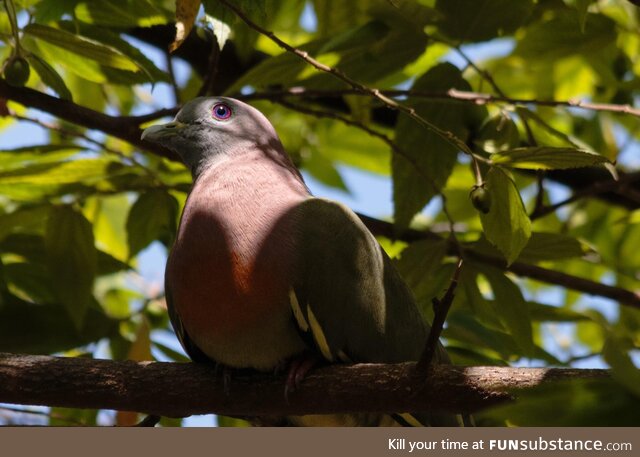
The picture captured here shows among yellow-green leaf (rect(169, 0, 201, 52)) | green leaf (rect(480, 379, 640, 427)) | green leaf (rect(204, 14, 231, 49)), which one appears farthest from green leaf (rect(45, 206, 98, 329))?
green leaf (rect(480, 379, 640, 427))

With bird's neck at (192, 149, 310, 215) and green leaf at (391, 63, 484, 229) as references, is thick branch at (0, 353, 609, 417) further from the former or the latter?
green leaf at (391, 63, 484, 229)

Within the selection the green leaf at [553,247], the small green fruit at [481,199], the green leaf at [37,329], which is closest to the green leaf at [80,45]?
the green leaf at [37,329]

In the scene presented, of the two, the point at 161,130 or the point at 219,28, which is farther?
the point at 161,130

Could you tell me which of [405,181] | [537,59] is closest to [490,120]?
[405,181]

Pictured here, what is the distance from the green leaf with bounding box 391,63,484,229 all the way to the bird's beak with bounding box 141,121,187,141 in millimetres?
1013

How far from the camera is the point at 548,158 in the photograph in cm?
326

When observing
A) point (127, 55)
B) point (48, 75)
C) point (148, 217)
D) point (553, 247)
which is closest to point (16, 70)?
point (48, 75)

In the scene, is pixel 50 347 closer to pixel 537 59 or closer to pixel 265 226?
pixel 265 226

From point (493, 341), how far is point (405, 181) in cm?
80

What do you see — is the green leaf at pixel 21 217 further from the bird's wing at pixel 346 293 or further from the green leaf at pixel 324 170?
the green leaf at pixel 324 170

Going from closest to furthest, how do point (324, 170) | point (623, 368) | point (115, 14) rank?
point (623, 368), point (115, 14), point (324, 170)

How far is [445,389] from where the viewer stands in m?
2.98

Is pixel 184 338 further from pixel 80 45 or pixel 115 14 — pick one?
pixel 115 14

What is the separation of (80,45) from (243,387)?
145 cm
